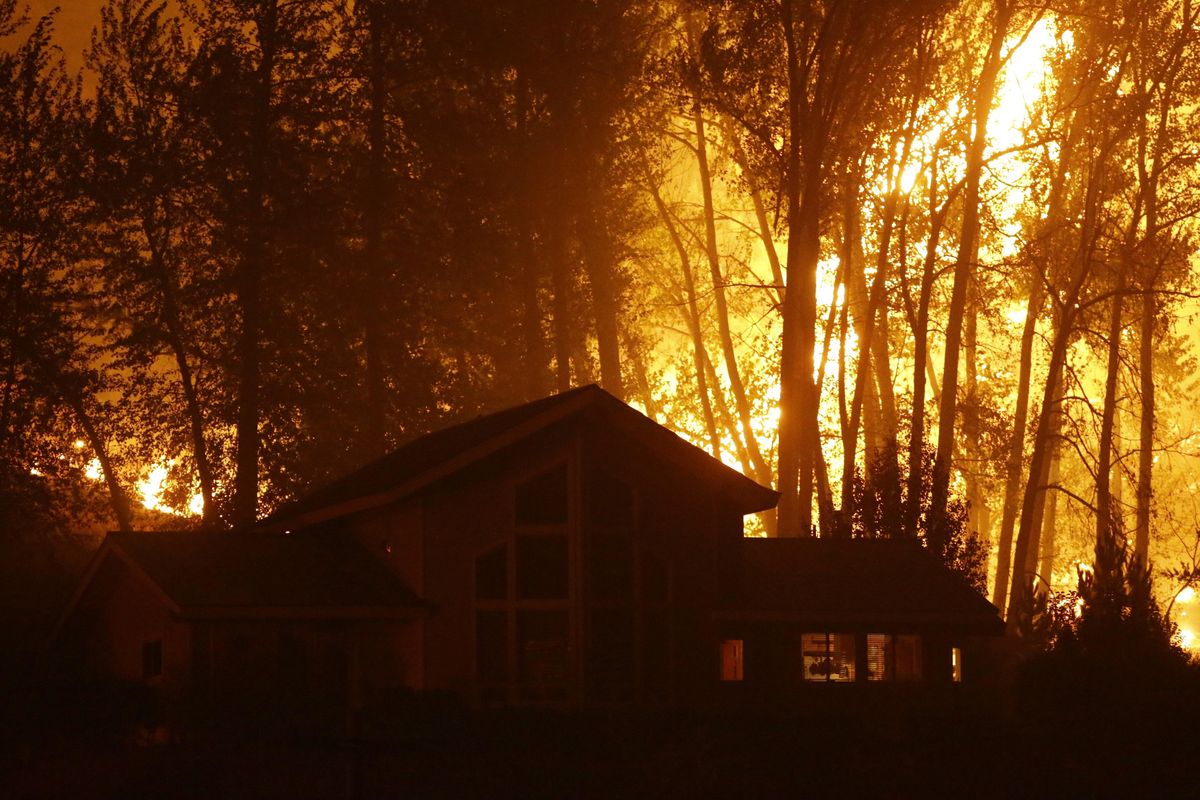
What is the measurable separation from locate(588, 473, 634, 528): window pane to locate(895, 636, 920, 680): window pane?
552 cm

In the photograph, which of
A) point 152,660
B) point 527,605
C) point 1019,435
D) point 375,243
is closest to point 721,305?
point 1019,435

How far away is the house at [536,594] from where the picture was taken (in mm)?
27469

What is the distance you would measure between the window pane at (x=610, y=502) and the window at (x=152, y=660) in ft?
26.1

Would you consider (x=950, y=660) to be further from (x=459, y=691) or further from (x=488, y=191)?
(x=488, y=191)

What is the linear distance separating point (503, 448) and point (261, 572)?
4.76m

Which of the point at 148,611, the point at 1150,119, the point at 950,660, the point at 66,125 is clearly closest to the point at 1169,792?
the point at 950,660

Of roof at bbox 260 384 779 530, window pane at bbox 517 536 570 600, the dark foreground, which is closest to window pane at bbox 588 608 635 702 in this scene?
window pane at bbox 517 536 570 600

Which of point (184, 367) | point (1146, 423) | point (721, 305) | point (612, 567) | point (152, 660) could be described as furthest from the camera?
point (721, 305)

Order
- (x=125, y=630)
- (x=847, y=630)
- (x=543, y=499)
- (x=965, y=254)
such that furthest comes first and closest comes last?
1. (x=965, y=254)
2. (x=125, y=630)
3. (x=847, y=630)
4. (x=543, y=499)

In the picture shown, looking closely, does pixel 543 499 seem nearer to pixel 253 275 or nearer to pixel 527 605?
pixel 527 605

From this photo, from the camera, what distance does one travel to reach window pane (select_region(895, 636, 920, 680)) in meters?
29.6

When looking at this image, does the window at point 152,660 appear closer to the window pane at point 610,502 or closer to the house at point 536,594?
the house at point 536,594

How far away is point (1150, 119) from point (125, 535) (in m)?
29.2

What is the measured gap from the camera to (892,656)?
→ 29.7m
